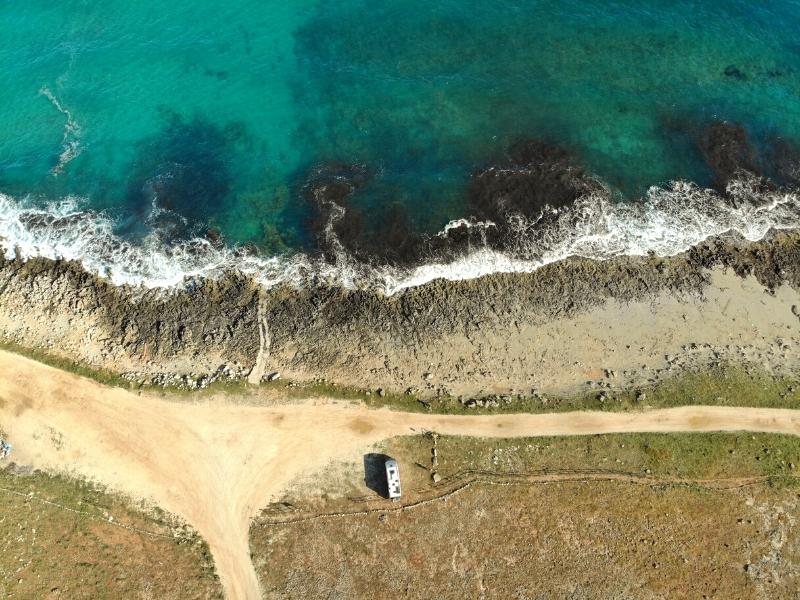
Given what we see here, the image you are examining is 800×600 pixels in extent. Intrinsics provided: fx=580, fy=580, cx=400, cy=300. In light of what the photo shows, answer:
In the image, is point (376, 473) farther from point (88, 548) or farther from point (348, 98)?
point (348, 98)

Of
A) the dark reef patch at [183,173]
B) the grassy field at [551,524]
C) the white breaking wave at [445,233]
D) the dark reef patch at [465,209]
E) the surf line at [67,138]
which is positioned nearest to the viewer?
the grassy field at [551,524]

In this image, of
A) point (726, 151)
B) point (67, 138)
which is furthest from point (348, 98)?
point (726, 151)

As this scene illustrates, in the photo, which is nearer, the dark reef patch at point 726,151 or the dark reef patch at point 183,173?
the dark reef patch at point 183,173

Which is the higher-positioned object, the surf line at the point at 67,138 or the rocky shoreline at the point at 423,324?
the surf line at the point at 67,138

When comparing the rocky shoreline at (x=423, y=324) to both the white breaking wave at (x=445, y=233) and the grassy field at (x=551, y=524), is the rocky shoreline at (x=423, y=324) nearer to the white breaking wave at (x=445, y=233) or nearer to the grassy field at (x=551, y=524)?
the white breaking wave at (x=445, y=233)

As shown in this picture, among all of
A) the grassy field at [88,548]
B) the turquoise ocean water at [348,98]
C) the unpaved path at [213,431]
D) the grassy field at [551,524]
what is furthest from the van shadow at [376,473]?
the turquoise ocean water at [348,98]

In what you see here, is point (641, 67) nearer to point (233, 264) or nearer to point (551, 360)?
point (551, 360)
